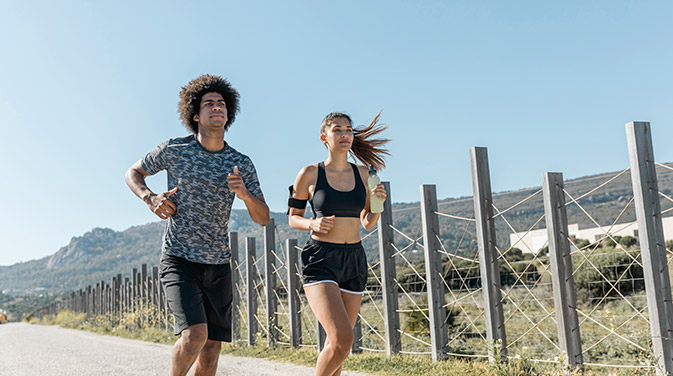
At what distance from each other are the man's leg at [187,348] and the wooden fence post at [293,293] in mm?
6480

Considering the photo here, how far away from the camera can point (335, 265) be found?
405 centimetres

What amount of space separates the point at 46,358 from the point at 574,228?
60112 mm

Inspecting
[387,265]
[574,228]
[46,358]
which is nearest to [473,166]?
[387,265]

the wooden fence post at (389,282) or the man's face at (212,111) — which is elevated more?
the man's face at (212,111)

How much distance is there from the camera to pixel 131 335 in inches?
753

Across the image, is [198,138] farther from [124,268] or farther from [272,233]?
[124,268]

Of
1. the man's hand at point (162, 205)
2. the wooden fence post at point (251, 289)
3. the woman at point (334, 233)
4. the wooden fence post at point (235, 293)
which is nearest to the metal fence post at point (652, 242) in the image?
the woman at point (334, 233)

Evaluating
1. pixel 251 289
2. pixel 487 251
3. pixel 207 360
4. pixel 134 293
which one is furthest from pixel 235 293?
pixel 134 293

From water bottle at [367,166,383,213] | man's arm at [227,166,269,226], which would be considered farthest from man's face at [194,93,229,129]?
water bottle at [367,166,383,213]

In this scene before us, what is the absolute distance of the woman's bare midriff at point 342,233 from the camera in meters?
Result: 4.15

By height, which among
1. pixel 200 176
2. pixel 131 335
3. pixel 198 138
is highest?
pixel 198 138

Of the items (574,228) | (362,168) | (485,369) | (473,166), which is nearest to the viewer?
(362,168)

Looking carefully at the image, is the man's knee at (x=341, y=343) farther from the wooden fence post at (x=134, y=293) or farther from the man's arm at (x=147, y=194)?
the wooden fence post at (x=134, y=293)

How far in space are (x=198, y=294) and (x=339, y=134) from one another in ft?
5.19
